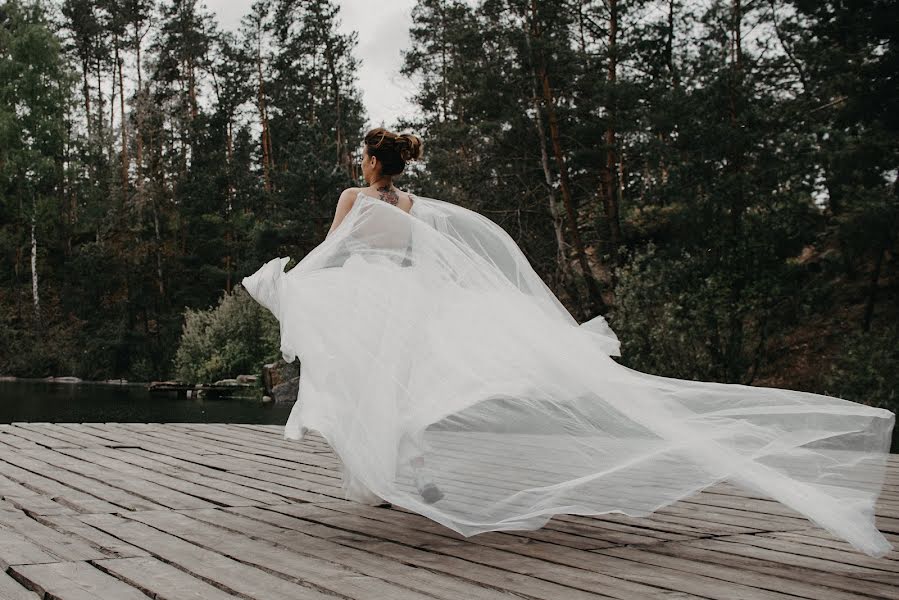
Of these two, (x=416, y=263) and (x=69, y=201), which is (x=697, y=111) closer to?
(x=416, y=263)

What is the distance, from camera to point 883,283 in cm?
1864

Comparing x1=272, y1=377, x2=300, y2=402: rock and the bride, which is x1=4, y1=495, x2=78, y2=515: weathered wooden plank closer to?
the bride

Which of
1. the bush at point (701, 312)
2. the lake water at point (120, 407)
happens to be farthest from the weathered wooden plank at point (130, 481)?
the bush at point (701, 312)

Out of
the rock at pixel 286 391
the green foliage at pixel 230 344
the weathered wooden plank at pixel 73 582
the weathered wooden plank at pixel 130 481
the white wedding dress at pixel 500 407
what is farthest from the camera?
the green foliage at pixel 230 344

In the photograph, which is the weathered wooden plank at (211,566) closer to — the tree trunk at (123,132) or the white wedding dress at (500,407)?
the white wedding dress at (500,407)

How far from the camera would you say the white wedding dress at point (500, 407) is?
3.09 m

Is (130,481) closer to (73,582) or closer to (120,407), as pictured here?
(73,582)

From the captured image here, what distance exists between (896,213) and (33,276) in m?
26.8

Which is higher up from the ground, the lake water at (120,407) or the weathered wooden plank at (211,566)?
the weathered wooden plank at (211,566)

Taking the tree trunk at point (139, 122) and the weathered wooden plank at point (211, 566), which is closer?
the weathered wooden plank at point (211, 566)

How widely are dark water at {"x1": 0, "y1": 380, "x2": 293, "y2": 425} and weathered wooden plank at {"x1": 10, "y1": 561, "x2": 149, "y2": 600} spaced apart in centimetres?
1146

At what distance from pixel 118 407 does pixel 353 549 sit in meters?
15.4

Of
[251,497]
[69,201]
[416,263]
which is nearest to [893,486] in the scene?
[416,263]

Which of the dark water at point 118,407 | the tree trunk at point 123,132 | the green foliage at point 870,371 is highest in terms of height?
the tree trunk at point 123,132
